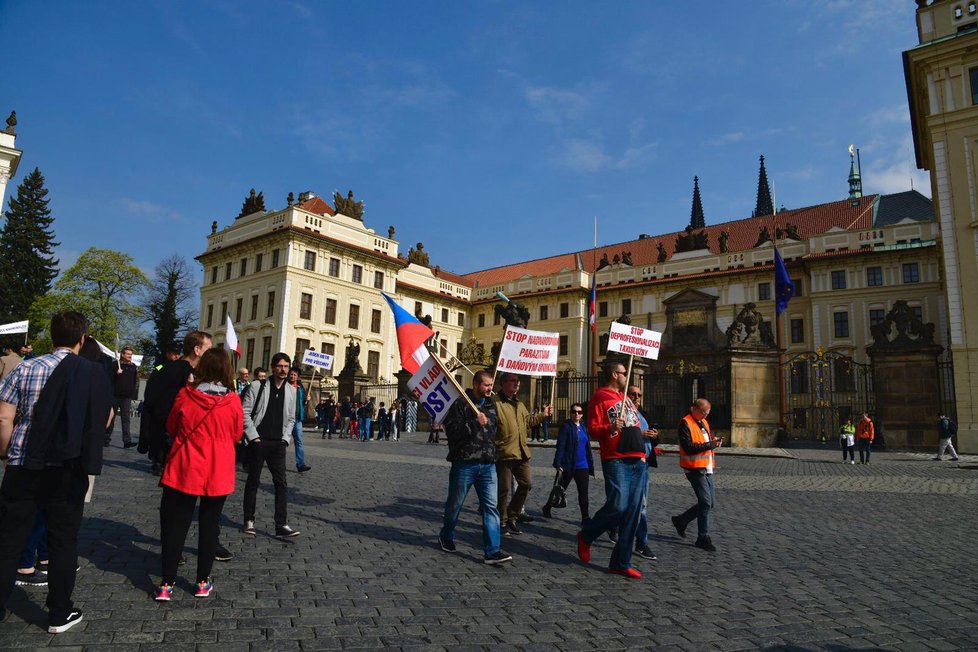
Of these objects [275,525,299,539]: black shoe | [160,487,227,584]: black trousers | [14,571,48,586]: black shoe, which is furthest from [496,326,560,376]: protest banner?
[14,571,48,586]: black shoe

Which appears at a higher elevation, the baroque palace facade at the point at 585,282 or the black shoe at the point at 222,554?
the baroque palace facade at the point at 585,282

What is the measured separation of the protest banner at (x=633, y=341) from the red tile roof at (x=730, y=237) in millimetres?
27888

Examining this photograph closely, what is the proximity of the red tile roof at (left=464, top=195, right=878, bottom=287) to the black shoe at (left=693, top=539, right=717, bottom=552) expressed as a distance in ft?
122

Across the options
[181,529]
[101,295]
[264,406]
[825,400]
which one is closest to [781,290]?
[825,400]

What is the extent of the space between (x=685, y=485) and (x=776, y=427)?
994 centimetres

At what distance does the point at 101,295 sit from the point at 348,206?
68.2 ft

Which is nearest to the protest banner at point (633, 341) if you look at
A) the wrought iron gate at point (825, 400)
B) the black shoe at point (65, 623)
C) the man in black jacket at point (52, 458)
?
the man in black jacket at point (52, 458)

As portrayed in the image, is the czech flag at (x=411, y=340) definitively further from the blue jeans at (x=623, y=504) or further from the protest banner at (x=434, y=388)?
the blue jeans at (x=623, y=504)

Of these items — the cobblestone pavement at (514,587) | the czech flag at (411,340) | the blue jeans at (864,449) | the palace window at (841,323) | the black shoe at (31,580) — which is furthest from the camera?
the palace window at (841,323)

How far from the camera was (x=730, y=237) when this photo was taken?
188ft

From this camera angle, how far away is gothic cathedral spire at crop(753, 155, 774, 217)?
7419 centimetres

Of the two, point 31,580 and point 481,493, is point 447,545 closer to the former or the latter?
point 481,493

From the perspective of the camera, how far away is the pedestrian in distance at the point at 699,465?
22.6 feet

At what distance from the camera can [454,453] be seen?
19.9 ft
